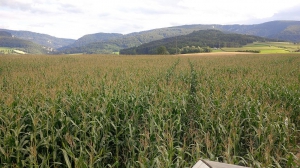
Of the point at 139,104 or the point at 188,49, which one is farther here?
the point at 188,49

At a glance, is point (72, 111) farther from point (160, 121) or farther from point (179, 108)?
point (179, 108)

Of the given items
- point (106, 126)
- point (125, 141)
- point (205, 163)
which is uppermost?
point (205, 163)

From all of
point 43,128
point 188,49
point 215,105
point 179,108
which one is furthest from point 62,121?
point 188,49

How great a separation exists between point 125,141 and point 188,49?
89.4 m

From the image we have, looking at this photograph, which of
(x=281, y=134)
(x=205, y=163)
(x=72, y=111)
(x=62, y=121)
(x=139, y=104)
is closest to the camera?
(x=205, y=163)

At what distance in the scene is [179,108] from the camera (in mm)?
6672

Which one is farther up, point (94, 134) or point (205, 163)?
point (205, 163)

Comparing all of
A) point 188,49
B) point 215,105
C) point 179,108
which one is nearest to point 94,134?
point 179,108

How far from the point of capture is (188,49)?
91.4 metres

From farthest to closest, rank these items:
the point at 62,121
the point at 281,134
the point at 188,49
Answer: the point at 188,49 < the point at 281,134 < the point at 62,121

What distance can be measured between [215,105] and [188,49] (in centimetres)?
8691

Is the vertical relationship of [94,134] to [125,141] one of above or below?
above

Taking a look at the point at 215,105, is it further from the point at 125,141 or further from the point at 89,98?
the point at 89,98

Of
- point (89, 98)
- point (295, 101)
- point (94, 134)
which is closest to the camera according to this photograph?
point (94, 134)
